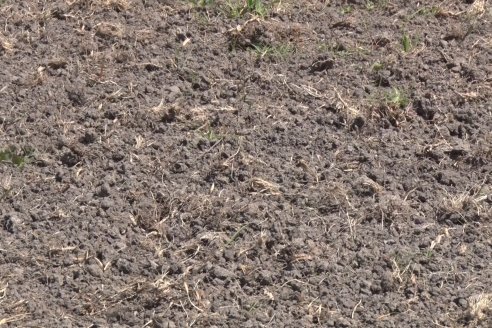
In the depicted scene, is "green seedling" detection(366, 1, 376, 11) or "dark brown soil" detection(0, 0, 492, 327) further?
"green seedling" detection(366, 1, 376, 11)

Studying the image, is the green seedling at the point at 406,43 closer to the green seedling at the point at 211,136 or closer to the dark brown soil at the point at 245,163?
the dark brown soil at the point at 245,163

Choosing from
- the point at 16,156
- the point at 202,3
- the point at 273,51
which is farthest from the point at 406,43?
the point at 16,156

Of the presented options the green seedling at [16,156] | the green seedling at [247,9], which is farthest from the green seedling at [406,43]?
the green seedling at [16,156]

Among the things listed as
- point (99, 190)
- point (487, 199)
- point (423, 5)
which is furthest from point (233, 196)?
point (423, 5)

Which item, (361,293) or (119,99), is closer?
(361,293)

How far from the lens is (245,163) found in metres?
4.37

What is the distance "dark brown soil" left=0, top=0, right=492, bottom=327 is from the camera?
3818mm

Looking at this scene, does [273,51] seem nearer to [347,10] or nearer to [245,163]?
[347,10]

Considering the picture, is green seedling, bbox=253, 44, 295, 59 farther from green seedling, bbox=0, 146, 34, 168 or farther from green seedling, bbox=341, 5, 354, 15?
green seedling, bbox=0, 146, 34, 168

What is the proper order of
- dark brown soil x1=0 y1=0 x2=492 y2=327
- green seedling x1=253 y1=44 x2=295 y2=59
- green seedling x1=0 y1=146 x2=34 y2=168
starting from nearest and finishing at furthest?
dark brown soil x1=0 y1=0 x2=492 y2=327, green seedling x1=0 y1=146 x2=34 y2=168, green seedling x1=253 y1=44 x2=295 y2=59

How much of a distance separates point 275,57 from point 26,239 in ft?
5.70

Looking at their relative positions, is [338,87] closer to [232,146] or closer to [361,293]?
[232,146]

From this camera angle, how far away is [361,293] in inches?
152

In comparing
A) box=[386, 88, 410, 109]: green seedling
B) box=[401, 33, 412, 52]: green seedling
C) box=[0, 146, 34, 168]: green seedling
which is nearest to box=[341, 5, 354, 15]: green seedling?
box=[401, 33, 412, 52]: green seedling
